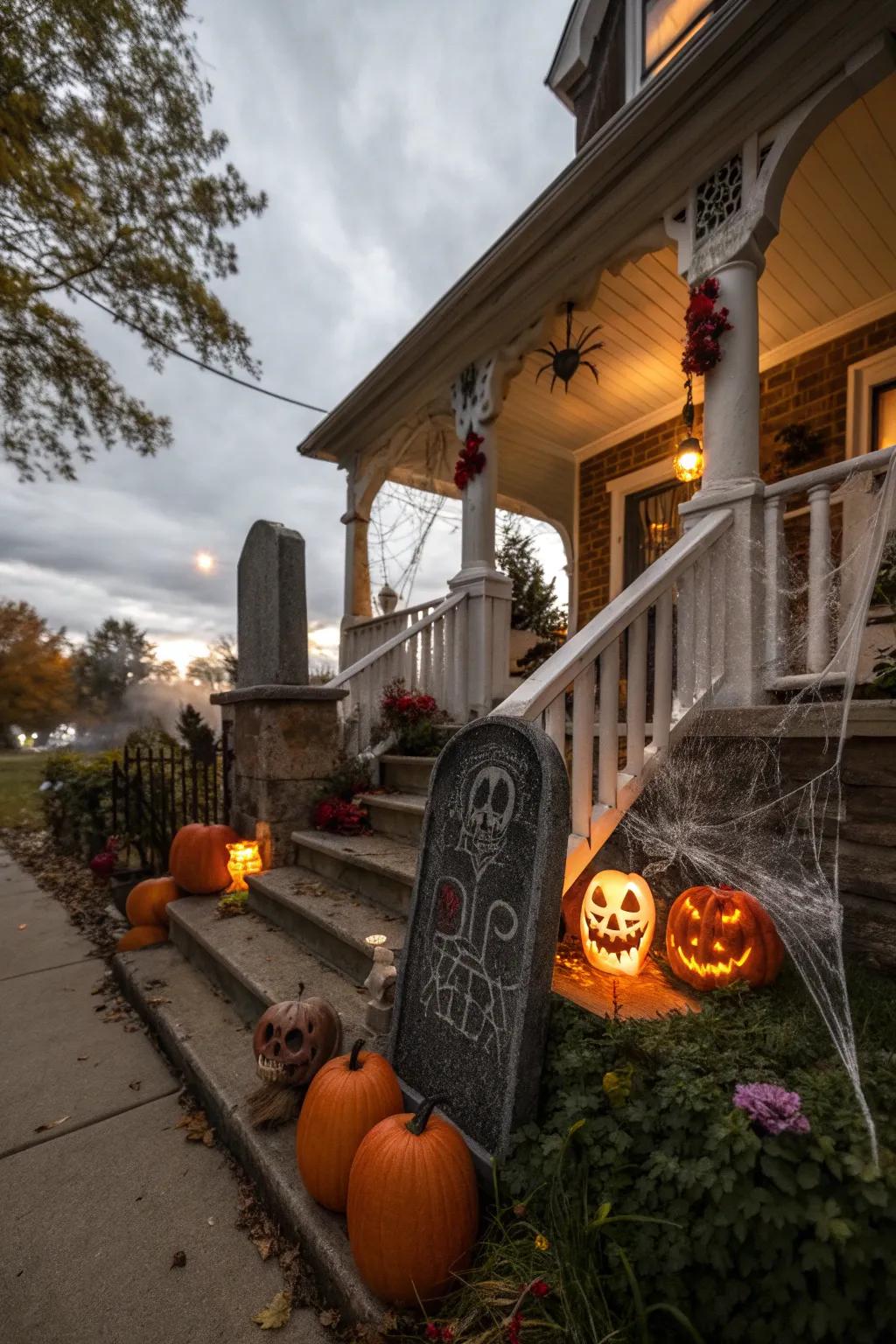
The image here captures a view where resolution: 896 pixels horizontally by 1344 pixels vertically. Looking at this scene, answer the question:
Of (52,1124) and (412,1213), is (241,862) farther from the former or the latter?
(412,1213)

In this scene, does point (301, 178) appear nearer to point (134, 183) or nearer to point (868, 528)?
point (134, 183)

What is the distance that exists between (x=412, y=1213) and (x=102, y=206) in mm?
9313

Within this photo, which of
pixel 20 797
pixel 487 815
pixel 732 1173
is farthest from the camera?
pixel 20 797

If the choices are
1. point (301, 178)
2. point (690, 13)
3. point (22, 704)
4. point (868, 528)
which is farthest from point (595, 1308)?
point (22, 704)

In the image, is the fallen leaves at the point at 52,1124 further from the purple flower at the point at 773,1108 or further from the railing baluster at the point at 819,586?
the railing baluster at the point at 819,586

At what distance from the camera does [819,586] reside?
257 centimetres

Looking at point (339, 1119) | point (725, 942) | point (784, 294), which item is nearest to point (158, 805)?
point (339, 1119)

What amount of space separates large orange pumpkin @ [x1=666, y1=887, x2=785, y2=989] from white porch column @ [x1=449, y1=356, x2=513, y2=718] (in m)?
2.92

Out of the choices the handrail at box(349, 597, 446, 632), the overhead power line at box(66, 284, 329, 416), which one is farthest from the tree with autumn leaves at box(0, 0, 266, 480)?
the handrail at box(349, 597, 446, 632)

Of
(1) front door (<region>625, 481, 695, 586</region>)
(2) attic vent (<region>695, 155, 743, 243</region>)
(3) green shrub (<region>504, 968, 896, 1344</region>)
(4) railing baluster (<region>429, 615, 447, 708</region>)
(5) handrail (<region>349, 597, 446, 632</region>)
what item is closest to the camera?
(3) green shrub (<region>504, 968, 896, 1344</region>)

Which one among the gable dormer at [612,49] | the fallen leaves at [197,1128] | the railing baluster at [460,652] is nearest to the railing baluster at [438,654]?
the railing baluster at [460,652]

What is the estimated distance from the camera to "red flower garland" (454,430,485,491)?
504 cm

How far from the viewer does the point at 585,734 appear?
2279mm

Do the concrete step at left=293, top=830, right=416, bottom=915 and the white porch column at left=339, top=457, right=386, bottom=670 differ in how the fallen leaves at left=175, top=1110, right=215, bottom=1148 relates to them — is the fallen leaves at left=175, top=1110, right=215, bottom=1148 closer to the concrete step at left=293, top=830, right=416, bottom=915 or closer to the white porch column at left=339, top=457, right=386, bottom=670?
the concrete step at left=293, top=830, right=416, bottom=915
